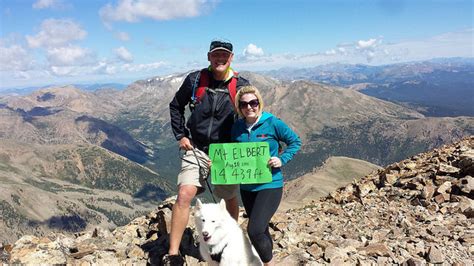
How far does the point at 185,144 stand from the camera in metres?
9.56

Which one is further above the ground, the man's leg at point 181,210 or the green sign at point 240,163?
the green sign at point 240,163

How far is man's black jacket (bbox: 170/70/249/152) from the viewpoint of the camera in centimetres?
935

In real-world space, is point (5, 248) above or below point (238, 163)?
below

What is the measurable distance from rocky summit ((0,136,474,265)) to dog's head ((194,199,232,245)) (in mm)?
2886

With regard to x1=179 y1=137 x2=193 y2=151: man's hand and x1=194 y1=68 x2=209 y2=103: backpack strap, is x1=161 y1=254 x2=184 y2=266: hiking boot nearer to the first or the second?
x1=179 y1=137 x2=193 y2=151: man's hand

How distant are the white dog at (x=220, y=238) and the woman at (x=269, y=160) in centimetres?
32

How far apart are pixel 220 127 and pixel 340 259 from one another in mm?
5346

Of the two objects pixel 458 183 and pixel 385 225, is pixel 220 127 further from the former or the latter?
pixel 458 183

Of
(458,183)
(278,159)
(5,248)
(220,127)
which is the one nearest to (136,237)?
(5,248)

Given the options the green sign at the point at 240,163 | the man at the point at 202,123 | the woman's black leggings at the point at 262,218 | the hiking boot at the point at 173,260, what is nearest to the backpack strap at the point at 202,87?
the man at the point at 202,123

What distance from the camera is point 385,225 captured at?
15.0 m

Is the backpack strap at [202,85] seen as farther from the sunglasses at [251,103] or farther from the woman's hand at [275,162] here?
the woman's hand at [275,162]

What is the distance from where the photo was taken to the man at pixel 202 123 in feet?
30.3

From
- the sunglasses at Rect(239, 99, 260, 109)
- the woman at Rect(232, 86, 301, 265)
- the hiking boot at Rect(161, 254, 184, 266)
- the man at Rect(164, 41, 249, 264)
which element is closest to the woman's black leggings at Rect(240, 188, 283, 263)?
the woman at Rect(232, 86, 301, 265)
